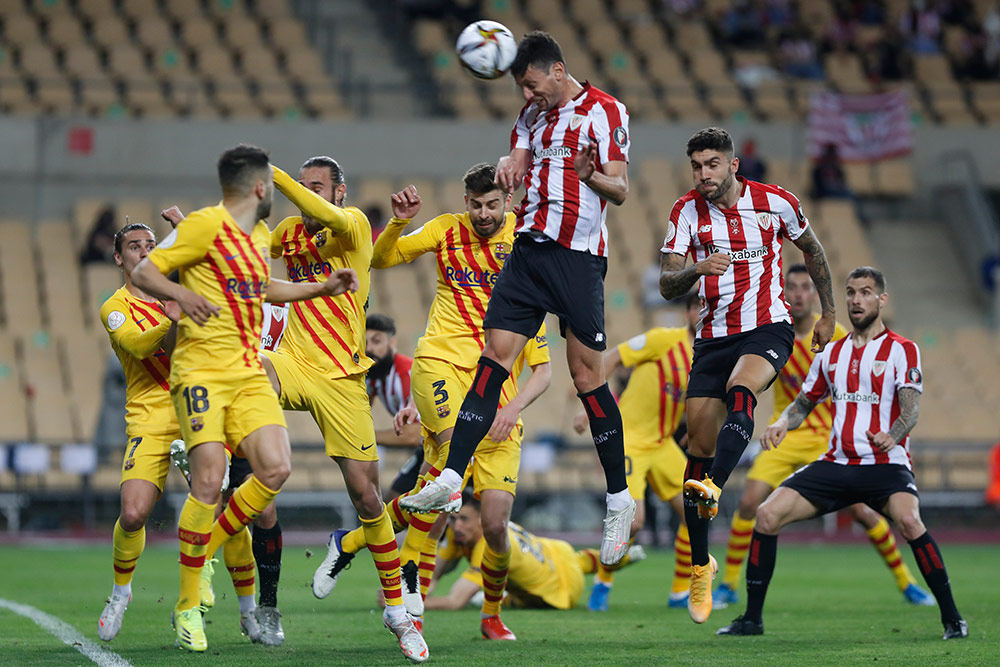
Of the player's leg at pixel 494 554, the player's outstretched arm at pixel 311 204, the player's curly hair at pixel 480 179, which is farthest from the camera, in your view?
the player's leg at pixel 494 554

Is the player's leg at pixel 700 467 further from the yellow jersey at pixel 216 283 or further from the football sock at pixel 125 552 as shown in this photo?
the football sock at pixel 125 552

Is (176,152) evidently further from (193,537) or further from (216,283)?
(193,537)

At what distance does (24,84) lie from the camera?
22.9 meters

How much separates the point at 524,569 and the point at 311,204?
4.10 meters

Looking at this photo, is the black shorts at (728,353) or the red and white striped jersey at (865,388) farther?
the red and white striped jersey at (865,388)

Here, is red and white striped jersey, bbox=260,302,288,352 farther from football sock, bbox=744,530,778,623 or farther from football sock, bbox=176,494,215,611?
football sock, bbox=744,530,778,623

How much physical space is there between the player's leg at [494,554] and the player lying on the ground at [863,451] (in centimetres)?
147

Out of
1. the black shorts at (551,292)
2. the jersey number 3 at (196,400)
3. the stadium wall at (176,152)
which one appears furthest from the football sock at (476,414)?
the stadium wall at (176,152)

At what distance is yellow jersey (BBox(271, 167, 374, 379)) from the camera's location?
816 centimetres

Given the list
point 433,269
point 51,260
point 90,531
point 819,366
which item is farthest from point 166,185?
point 819,366

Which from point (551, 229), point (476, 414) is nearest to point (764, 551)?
point (476, 414)

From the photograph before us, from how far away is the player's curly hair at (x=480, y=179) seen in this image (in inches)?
340

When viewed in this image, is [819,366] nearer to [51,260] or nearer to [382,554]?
[382,554]

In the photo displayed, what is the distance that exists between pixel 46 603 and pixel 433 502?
4.85m
